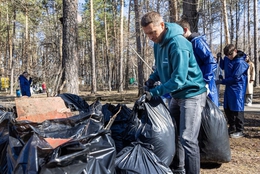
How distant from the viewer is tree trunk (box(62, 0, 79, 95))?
598 cm

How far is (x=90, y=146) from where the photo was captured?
2086 mm

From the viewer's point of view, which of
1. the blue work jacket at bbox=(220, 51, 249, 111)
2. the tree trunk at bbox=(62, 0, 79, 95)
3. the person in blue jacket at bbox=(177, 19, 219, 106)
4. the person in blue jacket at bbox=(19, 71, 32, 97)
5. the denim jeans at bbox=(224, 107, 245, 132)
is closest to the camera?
the person in blue jacket at bbox=(177, 19, 219, 106)

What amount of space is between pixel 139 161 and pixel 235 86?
2880mm

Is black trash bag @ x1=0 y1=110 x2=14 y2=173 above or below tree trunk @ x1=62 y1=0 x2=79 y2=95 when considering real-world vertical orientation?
below

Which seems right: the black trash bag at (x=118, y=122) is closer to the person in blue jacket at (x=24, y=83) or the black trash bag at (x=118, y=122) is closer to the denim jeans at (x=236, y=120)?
the denim jeans at (x=236, y=120)

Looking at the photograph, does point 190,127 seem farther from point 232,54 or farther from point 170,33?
point 232,54

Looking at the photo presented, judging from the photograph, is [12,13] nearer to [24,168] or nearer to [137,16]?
[137,16]

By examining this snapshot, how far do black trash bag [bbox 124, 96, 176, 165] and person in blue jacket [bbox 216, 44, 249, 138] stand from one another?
6.94ft

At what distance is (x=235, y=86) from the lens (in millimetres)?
4543

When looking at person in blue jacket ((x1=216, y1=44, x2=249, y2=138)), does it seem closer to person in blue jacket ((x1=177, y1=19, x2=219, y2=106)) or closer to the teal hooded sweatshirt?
person in blue jacket ((x1=177, y1=19, x2=219, y2=106))

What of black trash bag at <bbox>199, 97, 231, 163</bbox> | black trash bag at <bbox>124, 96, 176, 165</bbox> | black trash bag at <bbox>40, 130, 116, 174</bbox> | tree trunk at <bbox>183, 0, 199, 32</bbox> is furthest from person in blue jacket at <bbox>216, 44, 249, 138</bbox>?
black trash bag at <bbox>40, 130, 116, 174</bbox>

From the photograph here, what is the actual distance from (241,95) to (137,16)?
878cm

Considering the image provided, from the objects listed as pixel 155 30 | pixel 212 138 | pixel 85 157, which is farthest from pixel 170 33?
pixel 212 138

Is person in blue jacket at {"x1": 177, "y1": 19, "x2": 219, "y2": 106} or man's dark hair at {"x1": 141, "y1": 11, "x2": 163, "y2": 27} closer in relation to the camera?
man's dark hair at {"x1": 141, "y1": 11, "x2": 163, "y2": 27}
